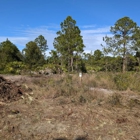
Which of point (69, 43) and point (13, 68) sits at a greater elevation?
point (69, 43)

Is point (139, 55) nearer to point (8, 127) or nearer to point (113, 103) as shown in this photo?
point (113, 103)

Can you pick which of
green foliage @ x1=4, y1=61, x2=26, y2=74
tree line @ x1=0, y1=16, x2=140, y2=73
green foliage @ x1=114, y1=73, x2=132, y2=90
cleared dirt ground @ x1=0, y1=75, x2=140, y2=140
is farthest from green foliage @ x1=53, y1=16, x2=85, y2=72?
cleared dirt ground @ x1=0, y1=75, x2=140, y2=140

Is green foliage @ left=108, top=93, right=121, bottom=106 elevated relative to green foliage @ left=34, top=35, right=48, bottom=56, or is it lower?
lower

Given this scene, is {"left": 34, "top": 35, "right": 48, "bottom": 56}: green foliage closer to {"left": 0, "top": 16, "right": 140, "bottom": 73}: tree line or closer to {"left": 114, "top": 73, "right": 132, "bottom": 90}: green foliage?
{"left": 0, "top": 16, "right": 140, "bottom": 73}: tree line

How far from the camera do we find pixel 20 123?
11.5 ft

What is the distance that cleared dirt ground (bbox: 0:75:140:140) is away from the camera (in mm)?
3035

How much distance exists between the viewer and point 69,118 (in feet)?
12.3

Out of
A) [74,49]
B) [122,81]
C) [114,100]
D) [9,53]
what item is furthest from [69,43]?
[114,100]

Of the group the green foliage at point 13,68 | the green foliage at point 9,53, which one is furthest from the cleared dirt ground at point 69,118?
the green foliage at point 9,53

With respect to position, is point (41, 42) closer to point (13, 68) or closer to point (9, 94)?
point (13, 68)

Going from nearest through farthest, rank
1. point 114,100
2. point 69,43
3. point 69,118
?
point 69,118, point 114,100, point 69,43

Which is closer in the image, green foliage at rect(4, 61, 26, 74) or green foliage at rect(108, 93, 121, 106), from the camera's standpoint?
green foliage at rect(108, 93, 121, 106)

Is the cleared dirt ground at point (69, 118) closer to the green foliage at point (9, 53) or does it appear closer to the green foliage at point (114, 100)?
the green foliage at point (114, 100)

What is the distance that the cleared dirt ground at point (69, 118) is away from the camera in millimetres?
3035
